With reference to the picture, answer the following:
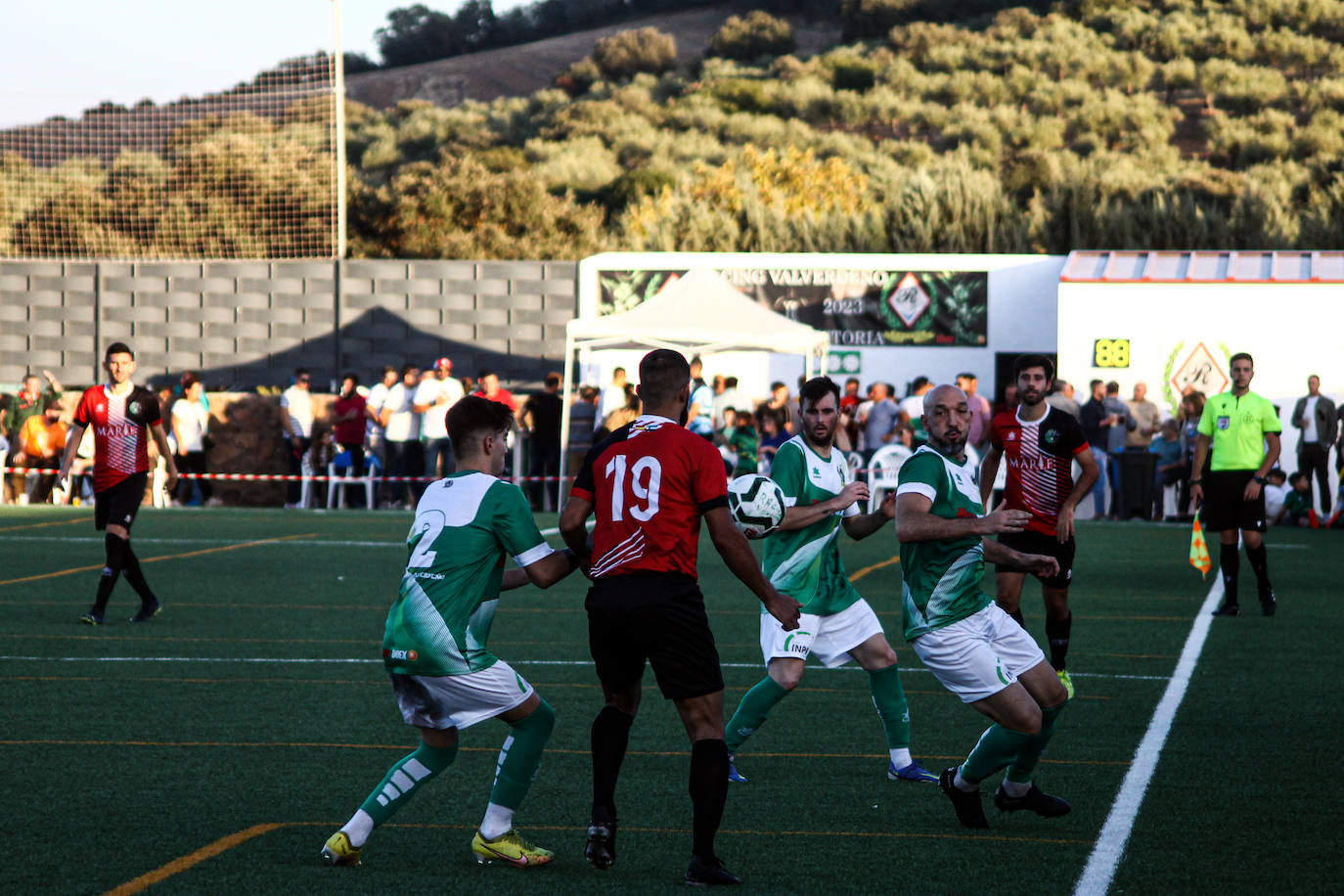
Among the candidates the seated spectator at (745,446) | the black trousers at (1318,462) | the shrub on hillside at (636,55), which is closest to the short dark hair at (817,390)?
the seated spectator at (745,446)

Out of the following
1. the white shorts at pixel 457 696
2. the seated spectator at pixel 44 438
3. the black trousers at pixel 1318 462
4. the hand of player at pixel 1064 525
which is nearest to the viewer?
the white shorts at pixel 457 696

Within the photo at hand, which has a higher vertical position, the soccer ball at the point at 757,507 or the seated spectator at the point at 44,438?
the soccer ball at the point at 757,507

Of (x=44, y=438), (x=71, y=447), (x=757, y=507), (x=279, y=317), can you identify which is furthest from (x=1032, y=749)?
(x=279, y=317)

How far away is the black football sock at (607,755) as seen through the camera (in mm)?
5645

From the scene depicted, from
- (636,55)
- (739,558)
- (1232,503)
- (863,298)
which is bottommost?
(1232,503)

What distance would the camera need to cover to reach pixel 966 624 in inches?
253

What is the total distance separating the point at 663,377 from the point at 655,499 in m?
0.41

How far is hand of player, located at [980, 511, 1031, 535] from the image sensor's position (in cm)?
611

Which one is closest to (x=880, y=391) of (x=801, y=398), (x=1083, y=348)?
(x=1083, y=348)

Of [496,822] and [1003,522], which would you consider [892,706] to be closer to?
[1003,522]

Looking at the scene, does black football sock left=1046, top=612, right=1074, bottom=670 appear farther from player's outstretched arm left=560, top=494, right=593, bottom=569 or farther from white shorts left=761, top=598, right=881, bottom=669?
player's outstretched arm left=560, top=494, right=593, bottom=569

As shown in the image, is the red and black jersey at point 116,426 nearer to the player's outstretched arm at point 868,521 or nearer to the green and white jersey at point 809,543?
the green and white jersey at point 809,543

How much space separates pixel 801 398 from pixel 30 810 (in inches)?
140

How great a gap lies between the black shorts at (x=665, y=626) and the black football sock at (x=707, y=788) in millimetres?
185
